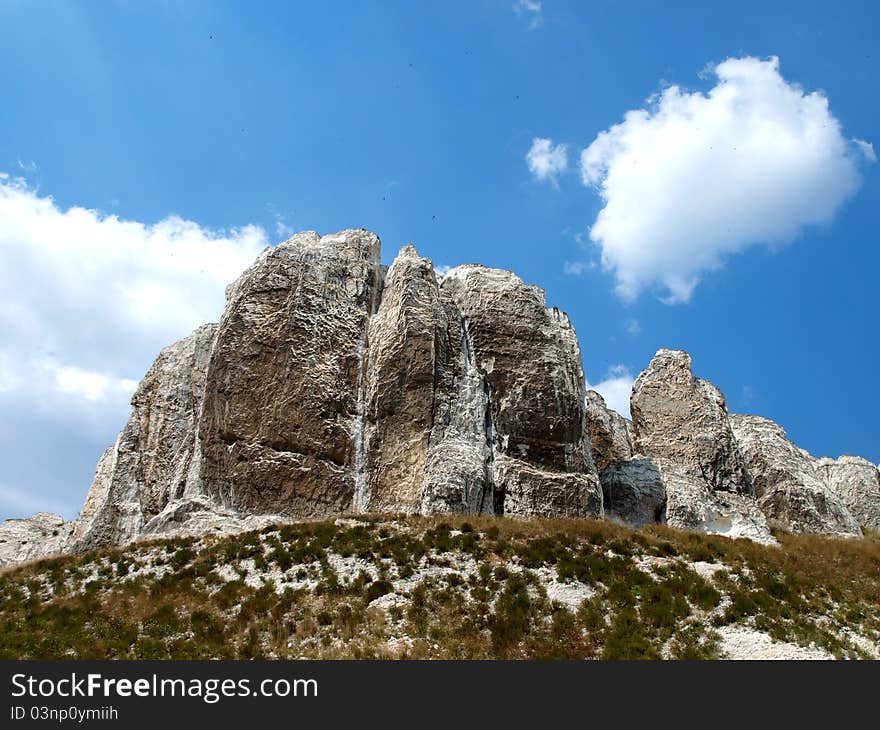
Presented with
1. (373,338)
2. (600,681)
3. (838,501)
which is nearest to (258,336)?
(373,338)

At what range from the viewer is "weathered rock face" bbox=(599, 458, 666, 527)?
36.7 metres

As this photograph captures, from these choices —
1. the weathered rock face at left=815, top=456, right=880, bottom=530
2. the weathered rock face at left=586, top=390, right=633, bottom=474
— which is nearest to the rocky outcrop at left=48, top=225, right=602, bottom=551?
the weathered rock face at left=586, top=390, right=633, bottom=474

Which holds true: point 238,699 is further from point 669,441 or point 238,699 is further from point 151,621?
point 669,441

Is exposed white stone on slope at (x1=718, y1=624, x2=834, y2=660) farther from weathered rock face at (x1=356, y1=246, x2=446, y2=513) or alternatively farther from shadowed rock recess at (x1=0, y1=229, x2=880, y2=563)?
weathered rock face at (x1=356, y1=246, x2=446, y2=513)

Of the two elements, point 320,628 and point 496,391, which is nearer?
point 320,628

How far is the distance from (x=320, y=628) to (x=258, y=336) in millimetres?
15013

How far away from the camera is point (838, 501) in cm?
4406

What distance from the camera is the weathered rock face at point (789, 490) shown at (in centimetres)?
4197

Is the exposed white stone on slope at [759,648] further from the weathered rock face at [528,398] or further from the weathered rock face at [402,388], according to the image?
the weathered rock face at [402,388]

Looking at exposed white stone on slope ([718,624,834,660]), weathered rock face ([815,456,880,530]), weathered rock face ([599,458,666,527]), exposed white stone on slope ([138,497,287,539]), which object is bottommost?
exposed white stone on slope ([718,624,834,660])

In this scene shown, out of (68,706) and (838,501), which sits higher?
(838,501)

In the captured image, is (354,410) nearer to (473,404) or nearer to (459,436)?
(459,436)

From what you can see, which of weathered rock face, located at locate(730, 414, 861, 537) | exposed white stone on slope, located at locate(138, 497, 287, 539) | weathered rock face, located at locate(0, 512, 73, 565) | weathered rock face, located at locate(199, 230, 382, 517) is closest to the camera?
exposed white stone on slope, located at locate(138, 497, 287, 539)

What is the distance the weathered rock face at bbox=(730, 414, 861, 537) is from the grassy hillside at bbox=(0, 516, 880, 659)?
13714mm
